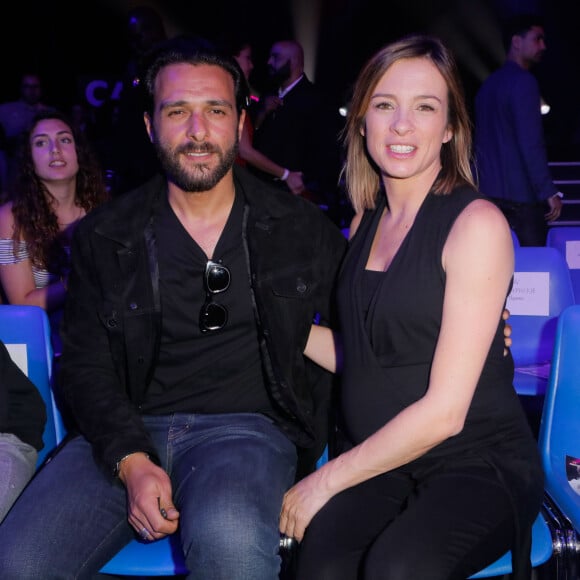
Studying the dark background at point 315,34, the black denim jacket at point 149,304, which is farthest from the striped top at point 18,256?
the dark background at point 315,34

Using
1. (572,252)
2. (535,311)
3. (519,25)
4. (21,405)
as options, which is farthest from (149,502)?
(519,25)

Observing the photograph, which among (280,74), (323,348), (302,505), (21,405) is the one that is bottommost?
(302,505)

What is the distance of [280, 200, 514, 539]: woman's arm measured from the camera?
1608mm

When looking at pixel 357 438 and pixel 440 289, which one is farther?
pixel 357 438

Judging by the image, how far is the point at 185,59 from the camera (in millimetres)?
2062

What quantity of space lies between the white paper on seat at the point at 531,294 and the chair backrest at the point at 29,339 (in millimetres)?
1696

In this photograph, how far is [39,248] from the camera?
9.87 ft

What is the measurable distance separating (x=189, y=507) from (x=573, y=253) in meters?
2.25

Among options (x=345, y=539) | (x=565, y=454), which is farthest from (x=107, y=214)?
(x=565, y=454)

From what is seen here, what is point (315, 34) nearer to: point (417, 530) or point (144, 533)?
point (144, 533)

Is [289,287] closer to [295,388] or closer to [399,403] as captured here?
[295,388]

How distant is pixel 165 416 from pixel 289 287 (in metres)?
0.50

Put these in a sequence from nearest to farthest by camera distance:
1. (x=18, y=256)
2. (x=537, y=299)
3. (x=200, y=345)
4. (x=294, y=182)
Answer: (x=200, y=345) < (x=537, y=299) < (x=18, y=256) < (x=294, y=182)

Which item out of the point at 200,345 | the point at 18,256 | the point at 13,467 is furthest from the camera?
the point at 18,256
